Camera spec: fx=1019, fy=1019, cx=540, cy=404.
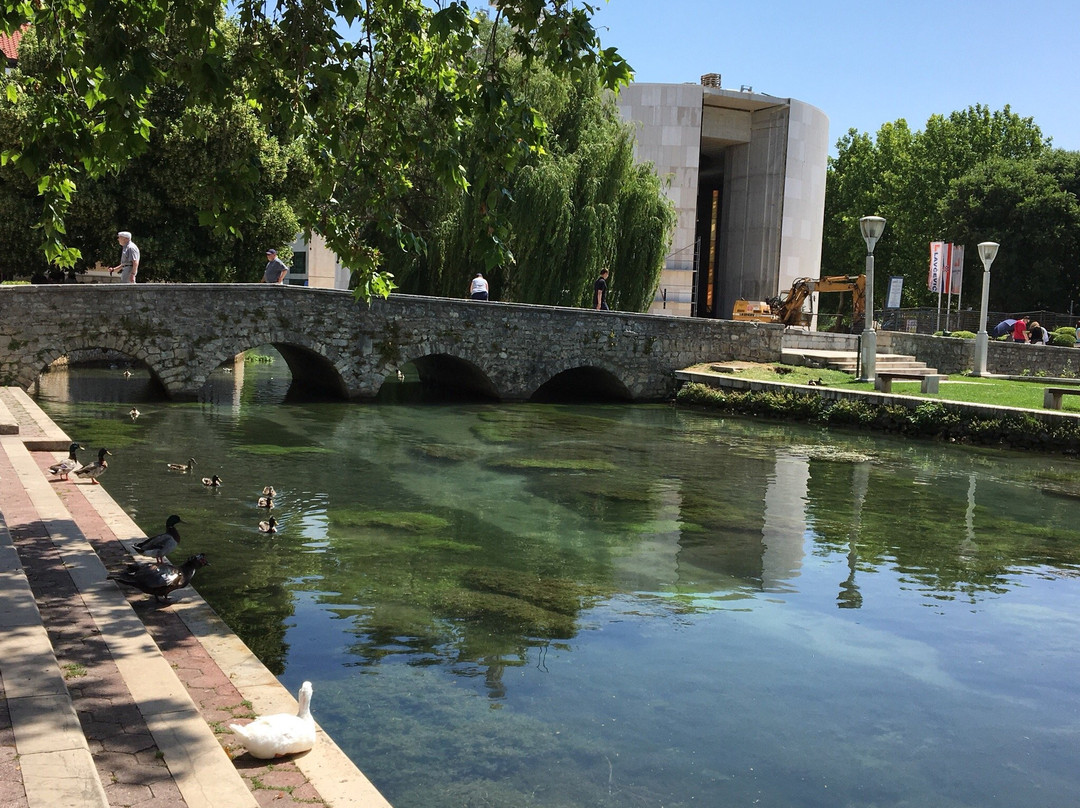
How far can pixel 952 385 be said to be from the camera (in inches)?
838

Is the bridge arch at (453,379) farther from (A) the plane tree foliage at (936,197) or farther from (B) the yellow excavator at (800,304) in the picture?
(A) the plane tree foliage at (936,197)

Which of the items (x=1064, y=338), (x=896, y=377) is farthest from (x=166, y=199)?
(x=1064, y=338)

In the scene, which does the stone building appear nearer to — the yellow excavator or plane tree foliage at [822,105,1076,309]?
the yellow excavator

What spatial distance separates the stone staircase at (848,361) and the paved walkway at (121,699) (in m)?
19.8

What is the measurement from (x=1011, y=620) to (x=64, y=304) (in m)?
16.0

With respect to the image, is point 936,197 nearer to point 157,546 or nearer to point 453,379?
point 453,379

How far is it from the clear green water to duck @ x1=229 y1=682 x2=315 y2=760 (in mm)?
589

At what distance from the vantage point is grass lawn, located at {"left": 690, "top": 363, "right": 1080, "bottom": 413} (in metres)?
19.0

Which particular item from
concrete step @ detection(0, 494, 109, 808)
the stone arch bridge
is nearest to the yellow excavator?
the stone arch bridge

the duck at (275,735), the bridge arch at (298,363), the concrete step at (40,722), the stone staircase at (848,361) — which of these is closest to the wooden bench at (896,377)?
the stone staircase at (848,361)

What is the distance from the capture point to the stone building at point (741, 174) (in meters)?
35.4

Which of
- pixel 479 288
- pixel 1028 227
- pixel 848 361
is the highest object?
pixel 1028 227

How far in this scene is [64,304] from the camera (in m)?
17.9

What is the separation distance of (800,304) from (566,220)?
9.04m
